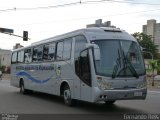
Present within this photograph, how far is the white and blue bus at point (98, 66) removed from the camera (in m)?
13.9

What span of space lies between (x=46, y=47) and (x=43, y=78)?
1584 millimetres

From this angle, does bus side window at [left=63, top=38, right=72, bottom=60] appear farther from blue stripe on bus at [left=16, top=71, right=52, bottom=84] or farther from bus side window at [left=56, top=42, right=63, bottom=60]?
blue stripe on bus at [left=16, top=71, right=52, bottom=84]

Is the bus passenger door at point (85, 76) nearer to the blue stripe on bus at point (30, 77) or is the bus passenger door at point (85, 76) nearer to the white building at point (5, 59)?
the blue stripe on bus at point (30, 77)

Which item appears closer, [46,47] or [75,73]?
[75,73]

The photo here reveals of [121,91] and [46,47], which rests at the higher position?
[46,47]

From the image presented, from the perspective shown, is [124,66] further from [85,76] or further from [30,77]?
[30,77]

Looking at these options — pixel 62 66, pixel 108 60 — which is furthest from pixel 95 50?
pixel 62 66

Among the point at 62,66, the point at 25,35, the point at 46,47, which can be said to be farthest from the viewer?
the point at 25,35

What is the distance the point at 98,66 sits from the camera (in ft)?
46.2

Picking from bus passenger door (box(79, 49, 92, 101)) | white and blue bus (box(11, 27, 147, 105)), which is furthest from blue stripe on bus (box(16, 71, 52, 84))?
bus passenger door (box(79, 49, 92, 101))

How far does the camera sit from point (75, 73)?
619 inches

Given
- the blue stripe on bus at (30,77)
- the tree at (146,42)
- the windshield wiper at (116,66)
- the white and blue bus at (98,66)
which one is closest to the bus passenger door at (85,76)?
the white and blue bus at (98,66)

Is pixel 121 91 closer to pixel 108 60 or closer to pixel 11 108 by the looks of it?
→ pixel 108 60

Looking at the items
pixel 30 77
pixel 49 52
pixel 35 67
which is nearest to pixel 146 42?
pixel 30 77
